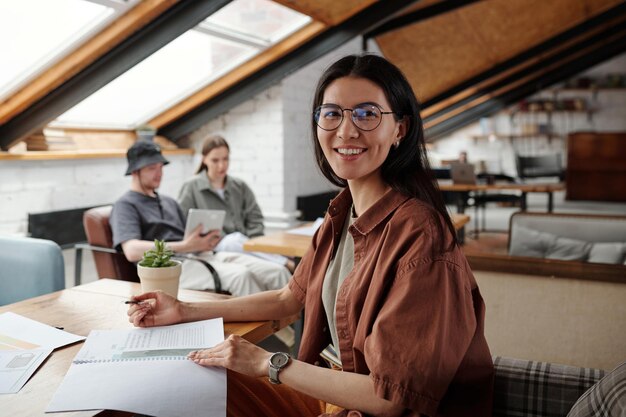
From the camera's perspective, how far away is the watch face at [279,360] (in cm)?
125

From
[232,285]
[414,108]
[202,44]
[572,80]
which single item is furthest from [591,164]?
[414,108]

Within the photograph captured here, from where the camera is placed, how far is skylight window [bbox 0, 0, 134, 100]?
3.12 m

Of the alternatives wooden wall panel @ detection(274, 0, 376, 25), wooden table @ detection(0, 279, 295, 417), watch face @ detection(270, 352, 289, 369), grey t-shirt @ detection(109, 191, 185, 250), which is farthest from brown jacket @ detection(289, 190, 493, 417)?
wooden wall panel @ detection(274, 0, 376, 25)

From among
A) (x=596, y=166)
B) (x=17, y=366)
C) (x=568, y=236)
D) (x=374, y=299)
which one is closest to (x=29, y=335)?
(x=17, y=366)

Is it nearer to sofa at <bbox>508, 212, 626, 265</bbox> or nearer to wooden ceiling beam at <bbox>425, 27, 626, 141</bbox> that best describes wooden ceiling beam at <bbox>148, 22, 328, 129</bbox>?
sofa at <bbox>508, 212, 626, 265</bbox>

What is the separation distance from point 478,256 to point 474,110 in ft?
32.1

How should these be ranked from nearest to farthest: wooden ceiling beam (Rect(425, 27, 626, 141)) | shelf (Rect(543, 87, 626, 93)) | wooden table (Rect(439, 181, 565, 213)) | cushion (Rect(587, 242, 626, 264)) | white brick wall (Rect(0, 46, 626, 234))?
1. cushion (Rect(587, 242, 626, 264))
2. white brick wall (Rect(0, 46, 626, 234))
3. wooden table (Rect(439, 181, 565, 213))
4. wooden ceiling beam (Rect(425, 27, 626, 141))
5. shelf (Rect(543, 87, 626, 93))

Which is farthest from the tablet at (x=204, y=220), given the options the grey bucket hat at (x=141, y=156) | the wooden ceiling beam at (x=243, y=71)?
the wooden ceiling beam at (x=243, y=71)

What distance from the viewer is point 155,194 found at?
11.0ft

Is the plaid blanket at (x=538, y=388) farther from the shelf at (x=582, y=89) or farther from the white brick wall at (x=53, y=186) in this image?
the shelf at (x=582, y=89)

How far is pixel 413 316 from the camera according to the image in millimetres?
1092

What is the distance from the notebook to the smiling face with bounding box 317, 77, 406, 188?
17.9ft

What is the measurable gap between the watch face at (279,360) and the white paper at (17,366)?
51cm

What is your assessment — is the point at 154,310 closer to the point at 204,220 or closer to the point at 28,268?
the point at 28,268
